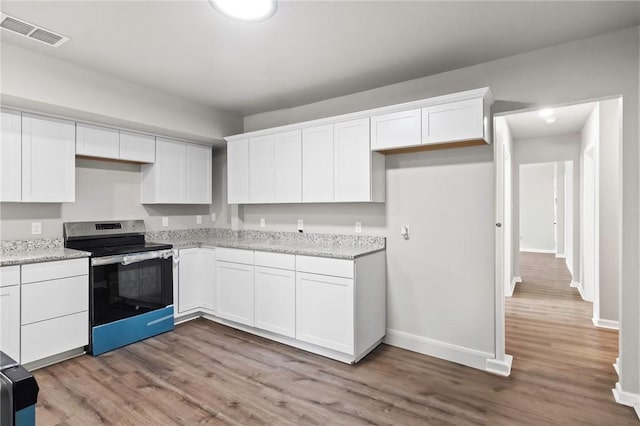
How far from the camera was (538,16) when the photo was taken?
88.0 inches

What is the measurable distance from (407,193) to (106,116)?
2.97 meters

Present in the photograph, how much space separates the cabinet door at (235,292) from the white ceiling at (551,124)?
3901 mm

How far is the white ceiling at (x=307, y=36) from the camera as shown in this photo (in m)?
2.16

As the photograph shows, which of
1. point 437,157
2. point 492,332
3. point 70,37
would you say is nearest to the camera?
point 70,37

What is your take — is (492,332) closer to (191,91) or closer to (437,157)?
(437,157)

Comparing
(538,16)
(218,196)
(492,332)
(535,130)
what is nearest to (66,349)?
(218,196)

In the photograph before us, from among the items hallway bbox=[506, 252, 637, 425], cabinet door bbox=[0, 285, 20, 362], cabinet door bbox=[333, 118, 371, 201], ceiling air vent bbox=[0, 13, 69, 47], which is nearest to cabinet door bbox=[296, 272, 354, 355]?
cabinet door bbox=[333, 118, 371, 201]

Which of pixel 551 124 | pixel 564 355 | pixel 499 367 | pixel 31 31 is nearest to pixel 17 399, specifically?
pixel 31 31

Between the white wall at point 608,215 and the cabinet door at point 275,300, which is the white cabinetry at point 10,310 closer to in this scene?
the cabinet door at point 275,300

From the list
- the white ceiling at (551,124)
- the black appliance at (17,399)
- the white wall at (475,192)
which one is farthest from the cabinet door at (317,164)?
the black appliance at (17,399)

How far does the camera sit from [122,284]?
334 cm

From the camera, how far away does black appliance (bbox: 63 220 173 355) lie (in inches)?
124

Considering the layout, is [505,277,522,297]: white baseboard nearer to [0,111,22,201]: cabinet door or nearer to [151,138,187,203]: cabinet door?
[151,138,187,203]: cabinet door

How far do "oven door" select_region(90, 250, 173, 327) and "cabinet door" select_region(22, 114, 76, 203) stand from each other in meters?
0.75
